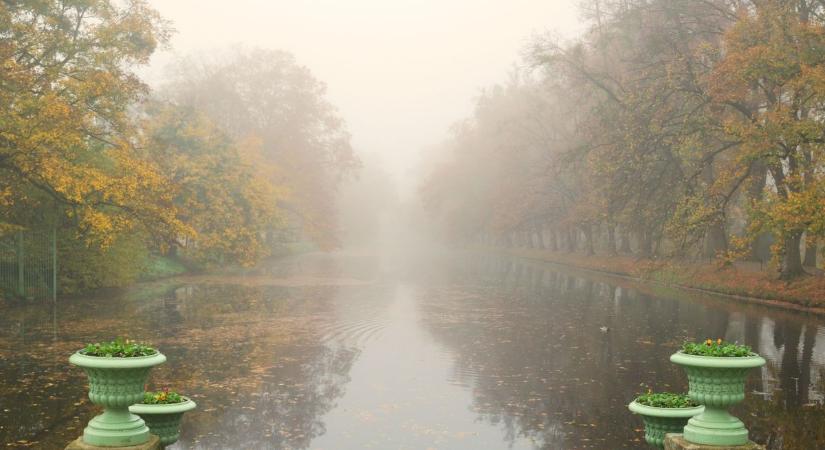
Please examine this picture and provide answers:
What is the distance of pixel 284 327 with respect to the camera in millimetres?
19891

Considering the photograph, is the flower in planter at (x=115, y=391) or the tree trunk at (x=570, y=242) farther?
the tree trunk at (x=570, y=242)

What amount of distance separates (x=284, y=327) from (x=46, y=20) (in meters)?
14.4

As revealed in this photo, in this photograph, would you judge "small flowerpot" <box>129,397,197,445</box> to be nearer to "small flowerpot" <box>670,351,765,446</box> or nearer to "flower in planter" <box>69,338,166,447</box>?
"flower in planter" <box>69,338,166,447</box>

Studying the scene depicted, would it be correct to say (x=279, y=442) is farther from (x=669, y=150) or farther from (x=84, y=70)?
(x=669, y=150)

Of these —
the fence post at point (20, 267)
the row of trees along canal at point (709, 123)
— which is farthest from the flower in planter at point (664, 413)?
the fence post at point (20, 267)

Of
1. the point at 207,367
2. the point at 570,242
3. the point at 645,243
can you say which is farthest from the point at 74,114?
the point at 570,242

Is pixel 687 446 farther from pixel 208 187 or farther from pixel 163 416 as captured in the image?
pixel 208 187

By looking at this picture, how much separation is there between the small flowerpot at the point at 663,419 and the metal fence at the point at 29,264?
75.5 feet

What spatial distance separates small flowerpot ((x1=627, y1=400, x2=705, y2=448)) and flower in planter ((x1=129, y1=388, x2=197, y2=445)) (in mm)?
4269

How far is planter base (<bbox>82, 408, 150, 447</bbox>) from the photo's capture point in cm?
646

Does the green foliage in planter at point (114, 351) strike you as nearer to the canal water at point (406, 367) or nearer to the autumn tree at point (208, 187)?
the canal water at point (406, 367)

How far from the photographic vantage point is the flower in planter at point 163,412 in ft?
23.5

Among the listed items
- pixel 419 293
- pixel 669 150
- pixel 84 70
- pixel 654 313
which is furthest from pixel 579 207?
pixel 84 70

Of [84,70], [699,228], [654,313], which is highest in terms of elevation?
[84,70]
